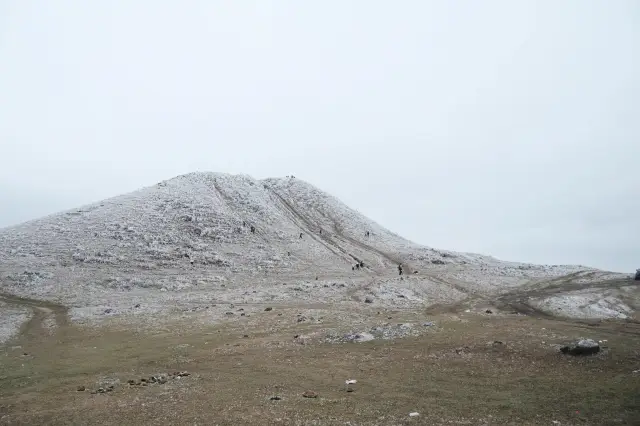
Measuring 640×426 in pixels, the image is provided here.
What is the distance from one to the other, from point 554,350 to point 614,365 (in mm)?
3929

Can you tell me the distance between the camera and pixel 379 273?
252 feet

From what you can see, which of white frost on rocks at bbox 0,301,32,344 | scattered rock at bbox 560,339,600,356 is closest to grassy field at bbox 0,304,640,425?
scattered rock at bbox 560,339,600,356

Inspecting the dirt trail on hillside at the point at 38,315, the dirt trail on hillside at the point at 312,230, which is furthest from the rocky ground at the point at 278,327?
the dirt trail on hillside at the point at 312,230

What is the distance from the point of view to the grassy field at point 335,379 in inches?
828

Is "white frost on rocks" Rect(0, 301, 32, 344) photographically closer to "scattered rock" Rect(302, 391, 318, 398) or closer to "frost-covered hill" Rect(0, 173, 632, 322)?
"frost-covered hill" Rect(0, 173, 632, 322)

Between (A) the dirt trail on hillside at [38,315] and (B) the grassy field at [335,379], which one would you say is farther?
(A) the dirt trail on hillside at [38,315]

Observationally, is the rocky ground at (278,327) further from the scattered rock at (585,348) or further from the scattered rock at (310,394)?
the scattered rock at (585,348)

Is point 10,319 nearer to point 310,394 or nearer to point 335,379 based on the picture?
point 335,379

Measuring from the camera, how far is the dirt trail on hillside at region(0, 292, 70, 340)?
4312 centimetres

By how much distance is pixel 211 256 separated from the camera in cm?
7812

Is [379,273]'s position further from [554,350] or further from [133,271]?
[554,350]

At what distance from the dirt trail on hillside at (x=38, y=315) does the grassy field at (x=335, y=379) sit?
3837 millimetres

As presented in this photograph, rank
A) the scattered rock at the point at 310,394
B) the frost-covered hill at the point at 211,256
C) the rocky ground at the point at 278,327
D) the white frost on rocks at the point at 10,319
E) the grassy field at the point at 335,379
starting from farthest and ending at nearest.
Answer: the frost-covered hill at the point at 211,256 < the white frost on rocks at the point at 10,319 < the scattered rock at the point at 310,394 < the rocky ground at the point at 278,327 < the grassy field at the point at 335,379

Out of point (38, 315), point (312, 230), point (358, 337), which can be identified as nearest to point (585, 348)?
point (358, 337)
